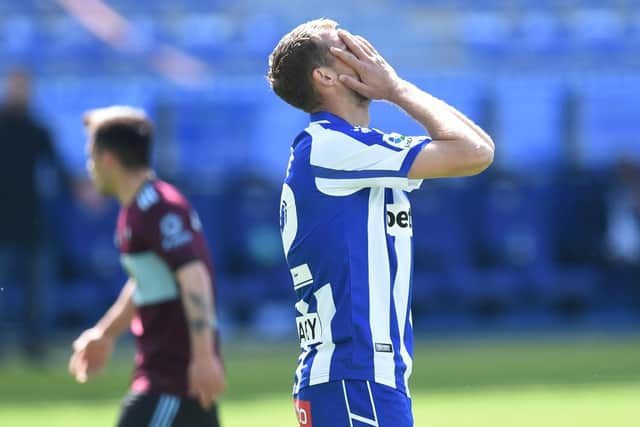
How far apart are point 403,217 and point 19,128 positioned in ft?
29.4

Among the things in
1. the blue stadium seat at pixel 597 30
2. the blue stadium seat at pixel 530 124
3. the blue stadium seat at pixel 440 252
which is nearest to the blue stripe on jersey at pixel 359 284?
the blue stadium seat at pixel 440 252

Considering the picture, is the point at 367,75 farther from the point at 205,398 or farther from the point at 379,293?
the point at 205,398

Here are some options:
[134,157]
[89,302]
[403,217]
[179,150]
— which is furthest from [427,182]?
[403,217]

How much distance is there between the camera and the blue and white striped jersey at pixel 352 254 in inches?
162

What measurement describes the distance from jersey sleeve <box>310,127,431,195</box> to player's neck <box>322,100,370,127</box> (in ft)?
0.36

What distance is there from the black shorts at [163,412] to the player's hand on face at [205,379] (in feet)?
0.25

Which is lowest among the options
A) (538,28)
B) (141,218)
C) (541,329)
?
(141,218)

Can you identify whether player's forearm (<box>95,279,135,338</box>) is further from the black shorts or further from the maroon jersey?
the black shorts

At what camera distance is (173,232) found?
578 centimetres

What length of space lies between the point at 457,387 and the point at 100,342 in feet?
18.3

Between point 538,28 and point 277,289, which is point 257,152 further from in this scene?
point 538,28

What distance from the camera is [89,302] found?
15391mm

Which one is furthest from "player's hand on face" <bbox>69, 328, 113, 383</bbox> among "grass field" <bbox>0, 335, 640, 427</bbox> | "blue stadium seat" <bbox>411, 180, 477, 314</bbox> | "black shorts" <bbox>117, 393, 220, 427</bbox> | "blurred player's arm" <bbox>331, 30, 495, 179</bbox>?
"blue stadium seat" <bbox>411, 180, 477, 314</bbox>

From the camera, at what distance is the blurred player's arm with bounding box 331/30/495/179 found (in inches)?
164
